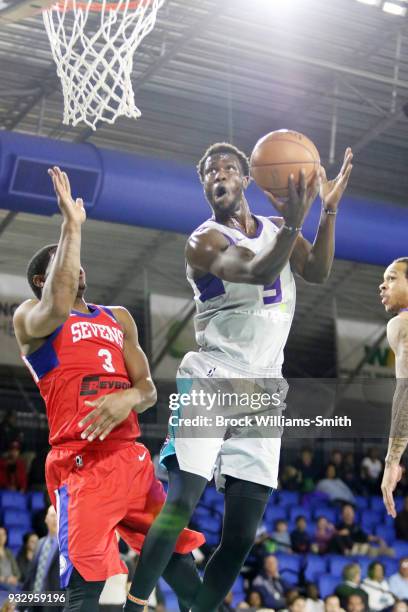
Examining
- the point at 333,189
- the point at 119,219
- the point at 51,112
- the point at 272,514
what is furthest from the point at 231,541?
the point at 51,112

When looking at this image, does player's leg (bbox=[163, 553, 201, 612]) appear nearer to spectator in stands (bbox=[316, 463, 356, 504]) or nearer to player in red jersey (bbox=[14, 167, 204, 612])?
player in red jersey (bbox=[14, 167, 204, 612])

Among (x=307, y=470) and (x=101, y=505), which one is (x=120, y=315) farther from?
(x=307, y=470)

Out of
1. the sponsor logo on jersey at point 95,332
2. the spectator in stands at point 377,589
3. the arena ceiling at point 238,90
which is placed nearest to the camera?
the sponsor logo on jersey at point 95,332

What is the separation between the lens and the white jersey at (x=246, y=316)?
13.5 feet

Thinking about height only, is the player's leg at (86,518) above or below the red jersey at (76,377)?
below

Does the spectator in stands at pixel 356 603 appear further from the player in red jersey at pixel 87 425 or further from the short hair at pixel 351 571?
the player in red jersey at pixel 87 425

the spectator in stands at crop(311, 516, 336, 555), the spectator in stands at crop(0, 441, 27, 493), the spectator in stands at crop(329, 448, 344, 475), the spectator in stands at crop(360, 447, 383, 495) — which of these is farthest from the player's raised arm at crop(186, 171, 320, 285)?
the spectator in stands at crop(360, 447, 383, 495)

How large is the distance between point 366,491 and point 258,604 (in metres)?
4.33

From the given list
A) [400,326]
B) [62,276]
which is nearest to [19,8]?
[62,276]

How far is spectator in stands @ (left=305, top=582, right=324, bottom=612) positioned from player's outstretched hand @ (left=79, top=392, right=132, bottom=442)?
18.6 ft

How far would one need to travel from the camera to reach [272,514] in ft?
39.0

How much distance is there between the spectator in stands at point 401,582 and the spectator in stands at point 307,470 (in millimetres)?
2631

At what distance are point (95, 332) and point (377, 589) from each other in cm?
653

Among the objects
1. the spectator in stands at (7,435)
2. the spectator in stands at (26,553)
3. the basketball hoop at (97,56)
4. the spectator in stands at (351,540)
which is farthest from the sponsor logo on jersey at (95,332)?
the spectator in stands at (7,435)
